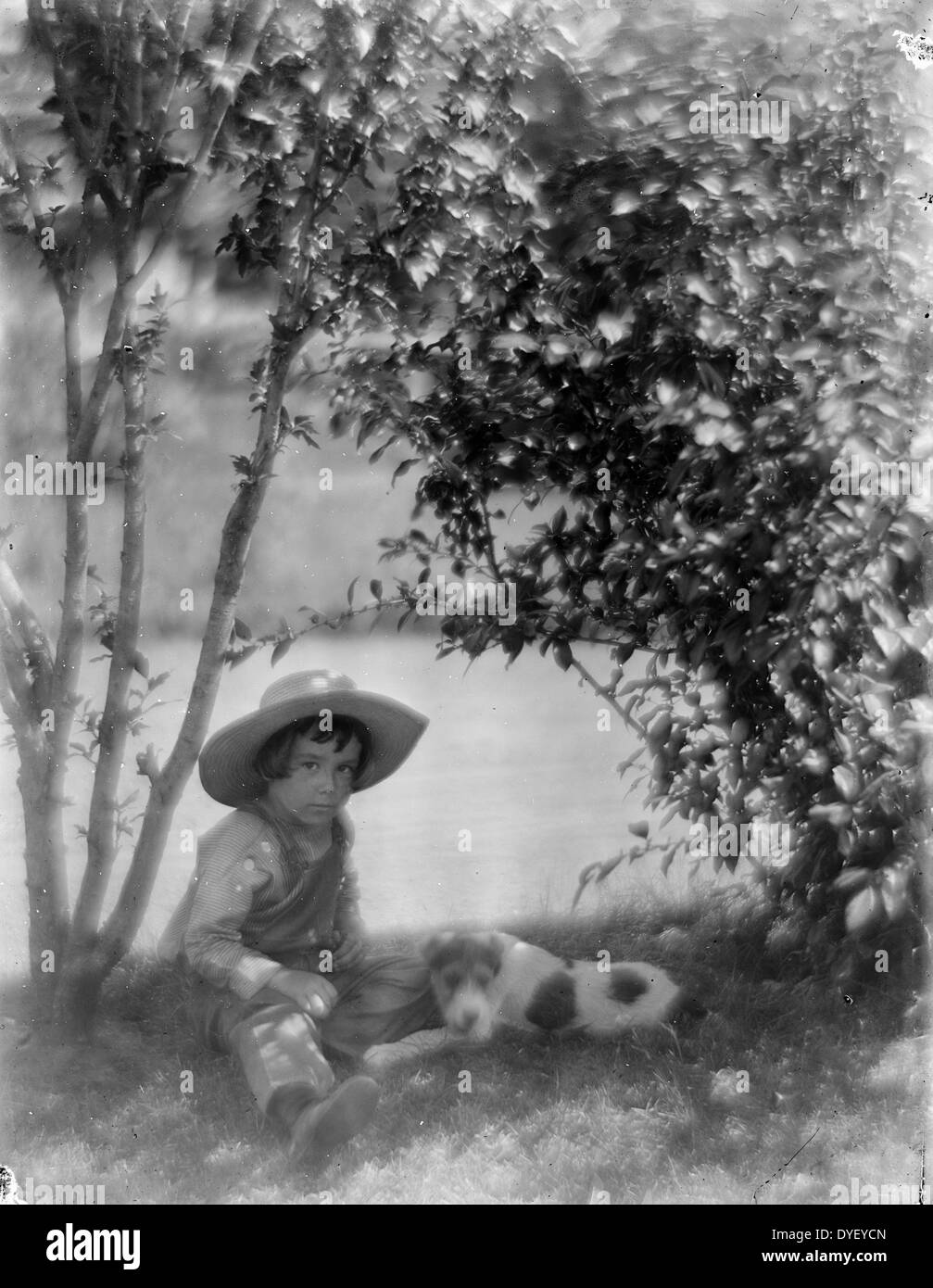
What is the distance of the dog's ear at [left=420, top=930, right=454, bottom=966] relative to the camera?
3.39m

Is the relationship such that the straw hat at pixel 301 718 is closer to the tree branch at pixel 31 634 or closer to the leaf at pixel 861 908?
the tree branch at pixel 31 634

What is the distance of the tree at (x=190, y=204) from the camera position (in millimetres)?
3322

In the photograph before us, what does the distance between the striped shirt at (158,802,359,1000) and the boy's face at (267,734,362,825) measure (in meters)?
0.04

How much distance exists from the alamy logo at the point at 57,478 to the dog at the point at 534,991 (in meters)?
1.45

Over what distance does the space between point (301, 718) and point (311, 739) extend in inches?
2.3

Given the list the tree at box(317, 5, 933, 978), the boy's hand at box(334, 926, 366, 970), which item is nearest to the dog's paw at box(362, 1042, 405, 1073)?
the boy's hand at box(334, 926, 366, 970)

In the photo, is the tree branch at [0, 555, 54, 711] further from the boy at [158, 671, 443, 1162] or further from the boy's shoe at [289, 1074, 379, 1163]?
the boy's shoe at [289, 1074, 379, 1163]

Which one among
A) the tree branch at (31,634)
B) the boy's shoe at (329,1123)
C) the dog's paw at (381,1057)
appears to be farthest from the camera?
the tree branch at (31,634)

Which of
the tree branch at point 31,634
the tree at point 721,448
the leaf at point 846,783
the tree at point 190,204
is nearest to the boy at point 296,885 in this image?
the tree at point 190,204

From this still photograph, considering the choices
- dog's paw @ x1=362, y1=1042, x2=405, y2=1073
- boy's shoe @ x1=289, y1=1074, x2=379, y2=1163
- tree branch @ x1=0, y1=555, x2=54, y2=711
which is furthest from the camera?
tree branch @ x1=0, y1=555, x2=54, y2=711

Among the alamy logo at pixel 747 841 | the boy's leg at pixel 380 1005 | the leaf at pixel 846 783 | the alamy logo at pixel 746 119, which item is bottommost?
the boy's leg at pixel 380 1005

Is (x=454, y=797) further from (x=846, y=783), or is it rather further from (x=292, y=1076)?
(x=846, y=783)

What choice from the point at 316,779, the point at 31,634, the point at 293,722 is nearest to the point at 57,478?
the point at 31,634

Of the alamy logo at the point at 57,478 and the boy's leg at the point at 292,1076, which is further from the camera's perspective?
the alamy logo at the point at 57,478
